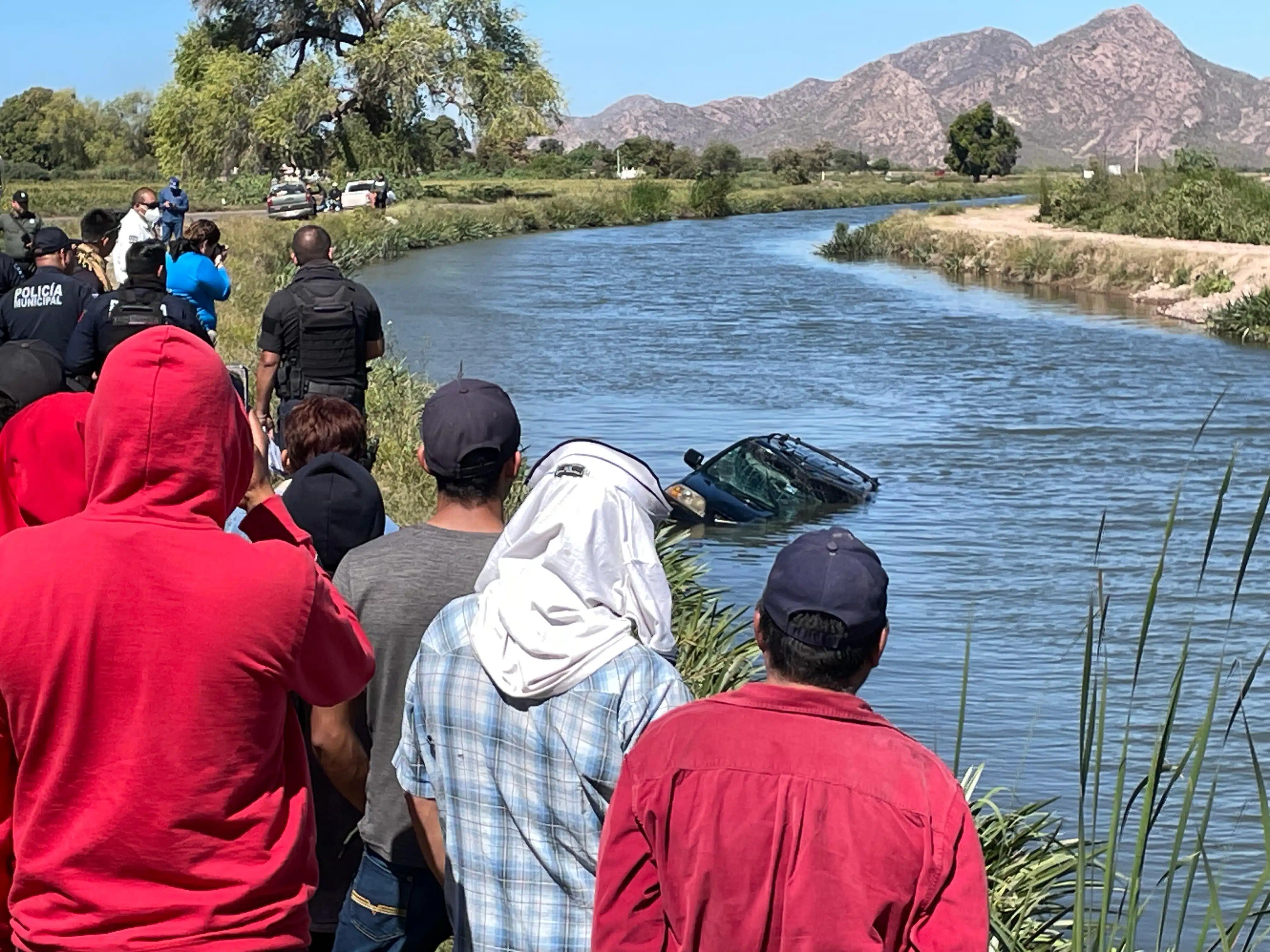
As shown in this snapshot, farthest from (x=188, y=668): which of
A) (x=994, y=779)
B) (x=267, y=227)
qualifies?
(x=267, y=227)

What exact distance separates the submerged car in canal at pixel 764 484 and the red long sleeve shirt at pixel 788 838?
1361cm

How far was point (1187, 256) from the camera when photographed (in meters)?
43.6

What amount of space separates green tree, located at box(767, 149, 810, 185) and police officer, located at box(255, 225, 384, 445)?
11566 cm

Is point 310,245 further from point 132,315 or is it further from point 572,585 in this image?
point 572,585

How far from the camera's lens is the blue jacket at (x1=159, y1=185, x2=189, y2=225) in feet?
53.6

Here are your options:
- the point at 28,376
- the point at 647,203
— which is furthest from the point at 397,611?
the point at 647,203

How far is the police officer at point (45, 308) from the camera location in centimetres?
823

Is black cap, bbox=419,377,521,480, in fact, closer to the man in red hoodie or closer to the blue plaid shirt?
the blue plaid shirt

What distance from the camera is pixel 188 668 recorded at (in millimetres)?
2725

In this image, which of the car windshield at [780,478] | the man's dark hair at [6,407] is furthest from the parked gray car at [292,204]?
the man's dark hair at [6,407]

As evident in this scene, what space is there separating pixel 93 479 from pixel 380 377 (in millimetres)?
Answer: 14575

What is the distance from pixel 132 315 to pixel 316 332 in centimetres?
129

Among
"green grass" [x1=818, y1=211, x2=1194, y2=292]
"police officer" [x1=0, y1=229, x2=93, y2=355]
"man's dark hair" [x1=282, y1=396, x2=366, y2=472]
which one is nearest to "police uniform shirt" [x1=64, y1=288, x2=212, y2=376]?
"police officer" [x1=0, y1=229, x2=93, y2=355]

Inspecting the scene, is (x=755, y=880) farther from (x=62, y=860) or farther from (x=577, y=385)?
(x=577, y=385)
